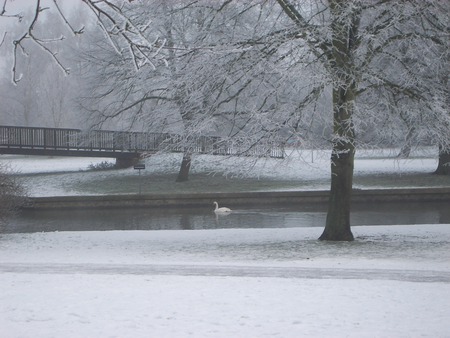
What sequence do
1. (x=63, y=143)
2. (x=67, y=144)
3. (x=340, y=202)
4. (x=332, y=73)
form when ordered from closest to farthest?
(x=332, y=73) → (x=340, y=202) → (x=67, y=144) → (x=63, y=143)

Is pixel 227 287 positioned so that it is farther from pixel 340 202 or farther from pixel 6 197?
pixel 6 197

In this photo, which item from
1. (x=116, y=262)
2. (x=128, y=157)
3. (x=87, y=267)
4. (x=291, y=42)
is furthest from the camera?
(x=128, y=157)

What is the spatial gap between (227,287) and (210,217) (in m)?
17.3

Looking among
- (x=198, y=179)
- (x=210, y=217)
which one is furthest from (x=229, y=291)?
(x=198, y=179)

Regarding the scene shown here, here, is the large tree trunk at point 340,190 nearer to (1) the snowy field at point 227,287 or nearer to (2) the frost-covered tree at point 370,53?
(2) the frost-covered tree at point 370,53

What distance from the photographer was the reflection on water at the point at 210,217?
79.6ft

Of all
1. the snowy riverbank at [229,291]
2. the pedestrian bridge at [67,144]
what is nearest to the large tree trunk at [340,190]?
the snowy riverbank at [229,291]

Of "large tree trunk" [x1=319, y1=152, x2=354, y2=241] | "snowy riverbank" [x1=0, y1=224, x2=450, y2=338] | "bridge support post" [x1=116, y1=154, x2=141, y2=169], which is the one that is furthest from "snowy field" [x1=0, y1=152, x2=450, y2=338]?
"bridge support post" [x1=116, y1=154, x2=141, y2=169]

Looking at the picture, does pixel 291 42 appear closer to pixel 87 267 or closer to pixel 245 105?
pixel 245 105

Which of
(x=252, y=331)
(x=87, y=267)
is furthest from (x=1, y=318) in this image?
(x=87, y=267)

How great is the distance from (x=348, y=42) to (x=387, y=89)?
4.89 feet

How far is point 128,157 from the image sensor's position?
42.3m

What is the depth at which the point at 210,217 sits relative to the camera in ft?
87.9

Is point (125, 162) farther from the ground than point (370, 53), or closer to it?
closer to it
